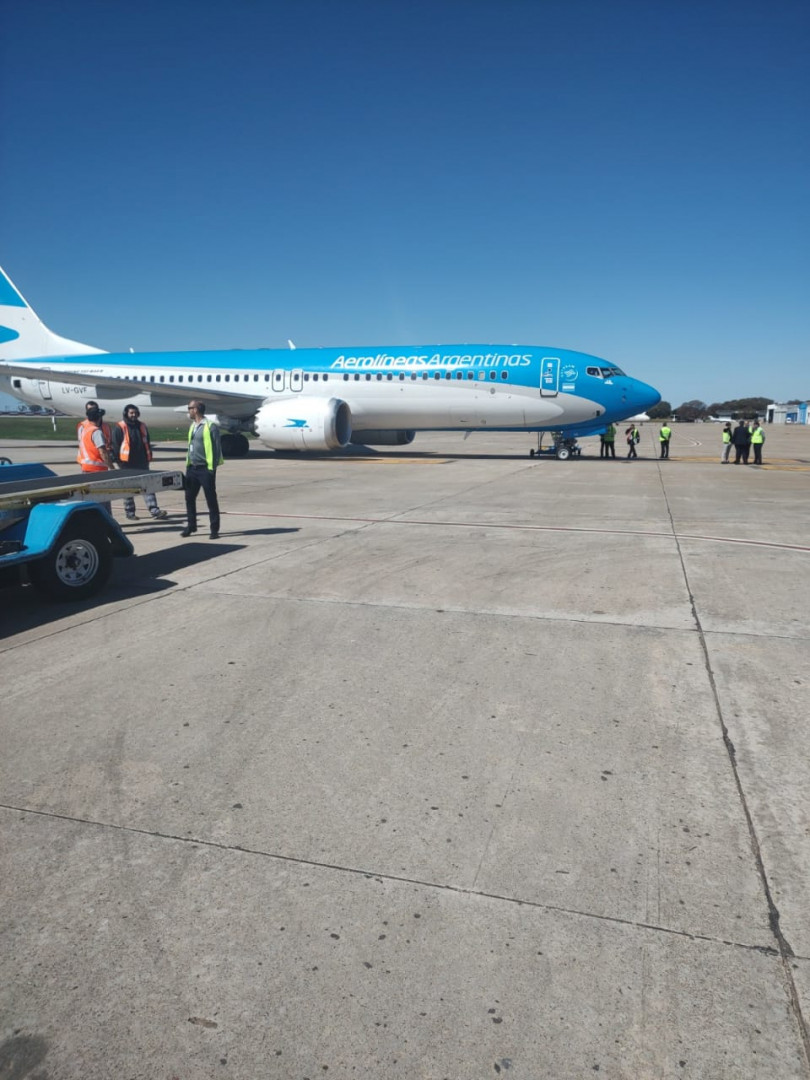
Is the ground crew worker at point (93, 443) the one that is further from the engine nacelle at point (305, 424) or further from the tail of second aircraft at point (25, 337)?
the tail of second aircraft at point (25, 337)

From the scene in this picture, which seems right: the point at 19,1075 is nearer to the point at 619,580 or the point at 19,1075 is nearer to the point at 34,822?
the point at 34,822

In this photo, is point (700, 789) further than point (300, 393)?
No

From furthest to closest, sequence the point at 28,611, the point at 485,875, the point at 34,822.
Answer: the point at 28,611
the point at 34,822
the point at 485,875

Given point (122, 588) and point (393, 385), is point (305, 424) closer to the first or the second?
point (393, 385)

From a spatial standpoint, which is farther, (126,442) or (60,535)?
(126,442)

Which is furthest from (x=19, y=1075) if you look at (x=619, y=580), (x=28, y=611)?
(x=619, y=580)

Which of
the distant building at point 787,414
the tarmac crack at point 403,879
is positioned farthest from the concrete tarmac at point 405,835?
the distant building at point 787,414

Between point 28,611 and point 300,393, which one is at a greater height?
point 300,393

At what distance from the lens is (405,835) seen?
2.95 meters

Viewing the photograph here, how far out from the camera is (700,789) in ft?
10.8

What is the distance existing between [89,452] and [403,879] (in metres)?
8.79

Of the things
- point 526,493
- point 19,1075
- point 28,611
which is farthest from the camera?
point 526,493

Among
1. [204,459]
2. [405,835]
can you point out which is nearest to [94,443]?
Result: [204,459]

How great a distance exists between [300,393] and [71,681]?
19900 mm
